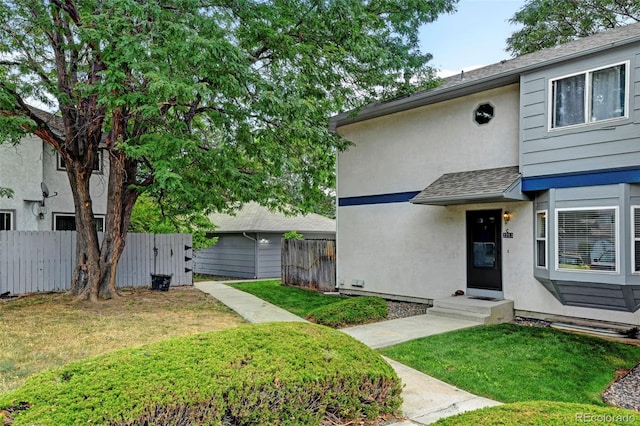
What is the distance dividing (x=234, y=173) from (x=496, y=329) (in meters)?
6.15

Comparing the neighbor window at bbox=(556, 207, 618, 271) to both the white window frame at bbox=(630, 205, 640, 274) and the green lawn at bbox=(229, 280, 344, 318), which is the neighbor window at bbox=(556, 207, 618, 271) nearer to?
the white window frame at bbox=(630, 205, 640, 274)

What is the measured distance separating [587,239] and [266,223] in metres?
13.2

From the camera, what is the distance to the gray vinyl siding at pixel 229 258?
737 inches

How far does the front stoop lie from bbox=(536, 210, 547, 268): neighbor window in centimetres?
111

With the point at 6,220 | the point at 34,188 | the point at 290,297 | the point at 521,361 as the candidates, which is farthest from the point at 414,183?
the point at 6,220

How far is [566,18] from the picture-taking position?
16.4 meters

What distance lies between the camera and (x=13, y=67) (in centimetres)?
977

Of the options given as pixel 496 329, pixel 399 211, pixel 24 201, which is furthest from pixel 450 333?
pixel 24 201

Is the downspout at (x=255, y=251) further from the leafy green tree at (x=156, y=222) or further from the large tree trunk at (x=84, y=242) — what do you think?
the large tree trunk at (x=84, y=242)

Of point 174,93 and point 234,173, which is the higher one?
point 174,93

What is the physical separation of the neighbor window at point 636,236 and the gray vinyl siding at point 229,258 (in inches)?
551

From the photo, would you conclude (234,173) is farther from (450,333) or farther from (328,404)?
(328,404)

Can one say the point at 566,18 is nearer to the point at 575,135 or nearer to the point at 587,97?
the point at 587,97

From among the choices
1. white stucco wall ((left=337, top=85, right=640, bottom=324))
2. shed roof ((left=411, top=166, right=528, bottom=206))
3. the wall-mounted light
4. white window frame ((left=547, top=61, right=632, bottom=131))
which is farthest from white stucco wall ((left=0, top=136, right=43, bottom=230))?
white window frame ((left=547, top=61, right=632, bottom=131))
